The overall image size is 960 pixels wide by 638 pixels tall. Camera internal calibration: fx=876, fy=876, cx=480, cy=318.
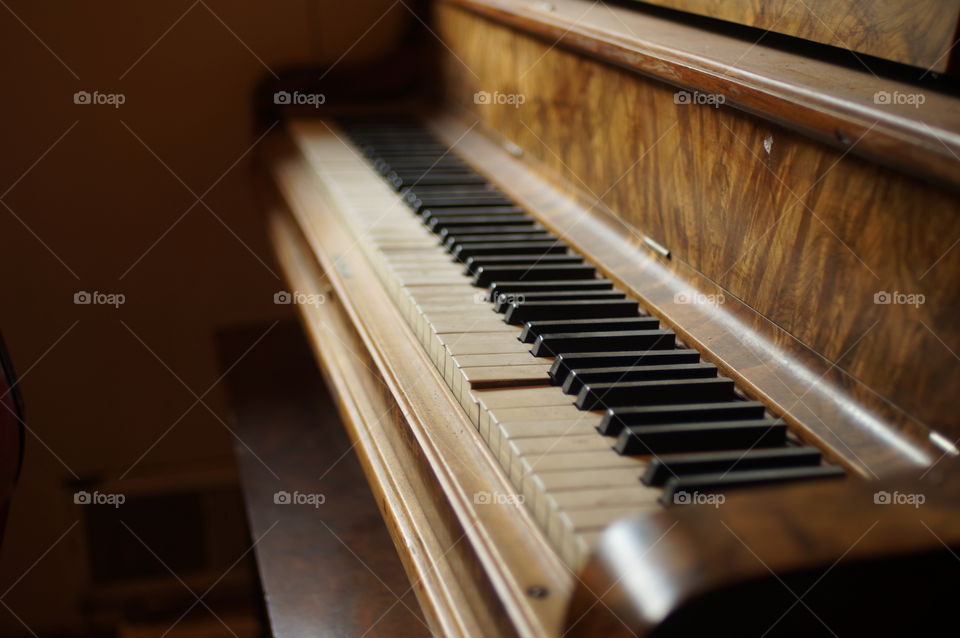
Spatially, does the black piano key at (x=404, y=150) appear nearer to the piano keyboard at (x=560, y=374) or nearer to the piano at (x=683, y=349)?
the piano keyboard at (x=560, y=374)

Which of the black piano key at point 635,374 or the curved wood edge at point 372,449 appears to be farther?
the black piano key at point 635,374

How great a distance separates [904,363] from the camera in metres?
1.11

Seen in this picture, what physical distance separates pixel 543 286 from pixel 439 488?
1.91ft

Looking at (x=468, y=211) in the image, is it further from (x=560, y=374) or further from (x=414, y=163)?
(x=560, y=374)

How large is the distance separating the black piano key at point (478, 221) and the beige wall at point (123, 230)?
1.55m

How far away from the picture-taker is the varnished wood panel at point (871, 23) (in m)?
1.15

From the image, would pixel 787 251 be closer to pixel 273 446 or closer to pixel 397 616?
pixel 397 616

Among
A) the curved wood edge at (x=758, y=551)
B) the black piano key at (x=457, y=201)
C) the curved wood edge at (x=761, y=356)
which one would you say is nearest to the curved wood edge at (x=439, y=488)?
the curved wood edge at (x=758, y=551)

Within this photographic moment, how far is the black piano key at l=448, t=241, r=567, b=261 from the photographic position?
1.92 metres

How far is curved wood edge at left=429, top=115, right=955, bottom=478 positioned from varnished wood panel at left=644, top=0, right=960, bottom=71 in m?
0.43

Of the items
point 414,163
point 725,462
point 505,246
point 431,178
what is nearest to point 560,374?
point 725,462

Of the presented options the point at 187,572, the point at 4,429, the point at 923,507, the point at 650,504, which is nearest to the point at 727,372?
the point at 650,504

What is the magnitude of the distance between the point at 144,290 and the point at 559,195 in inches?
80.0

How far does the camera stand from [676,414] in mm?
1215
